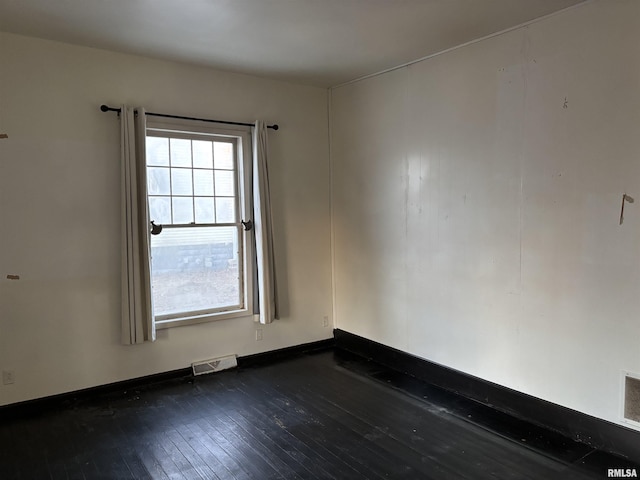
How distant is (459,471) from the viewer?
248cm

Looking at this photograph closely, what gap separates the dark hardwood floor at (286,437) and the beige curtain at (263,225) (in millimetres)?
758

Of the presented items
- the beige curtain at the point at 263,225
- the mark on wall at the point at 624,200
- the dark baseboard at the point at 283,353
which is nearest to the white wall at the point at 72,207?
the dark baseboard at the point at 283,353

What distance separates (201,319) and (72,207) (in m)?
1.39

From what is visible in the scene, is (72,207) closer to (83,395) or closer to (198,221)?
(198,221)

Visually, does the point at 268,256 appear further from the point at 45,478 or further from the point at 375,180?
→ the point at 45,478

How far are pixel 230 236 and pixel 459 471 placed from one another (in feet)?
8.84

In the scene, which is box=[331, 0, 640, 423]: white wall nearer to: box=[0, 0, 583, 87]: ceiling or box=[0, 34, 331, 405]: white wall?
box=[0, 0, 583, 87]: ceiling

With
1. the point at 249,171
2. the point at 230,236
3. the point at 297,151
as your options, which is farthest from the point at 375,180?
the point at 230,236

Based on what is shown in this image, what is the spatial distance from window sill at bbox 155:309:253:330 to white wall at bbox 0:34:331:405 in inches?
2.5

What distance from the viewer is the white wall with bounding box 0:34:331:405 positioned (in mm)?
3234

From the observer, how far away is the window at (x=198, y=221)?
12.6 feet

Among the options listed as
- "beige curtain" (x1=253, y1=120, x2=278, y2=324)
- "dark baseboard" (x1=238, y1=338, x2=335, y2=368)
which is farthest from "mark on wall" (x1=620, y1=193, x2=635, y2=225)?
"dark baseboard" (x1=238, y1=338, x2=335, y2=368)

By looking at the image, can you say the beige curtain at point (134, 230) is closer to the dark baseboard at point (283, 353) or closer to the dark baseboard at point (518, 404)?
the dark baseboard at point (283, 353)

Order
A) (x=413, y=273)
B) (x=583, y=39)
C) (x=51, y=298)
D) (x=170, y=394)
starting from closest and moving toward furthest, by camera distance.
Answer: (x=583, y=39) < (x=51, y=298) < (x=170, y=394) < (x=413, y=273)
